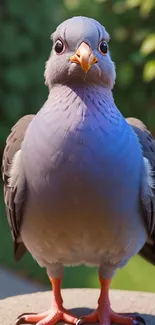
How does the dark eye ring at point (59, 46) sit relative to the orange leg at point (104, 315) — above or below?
above

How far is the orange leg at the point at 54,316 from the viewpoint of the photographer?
2623mm

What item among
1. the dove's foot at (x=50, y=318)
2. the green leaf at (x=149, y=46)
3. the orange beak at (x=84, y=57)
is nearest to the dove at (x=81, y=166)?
the orange beak at (x=84, y=57)

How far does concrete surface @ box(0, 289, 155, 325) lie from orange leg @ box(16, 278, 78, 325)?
0.26 feet

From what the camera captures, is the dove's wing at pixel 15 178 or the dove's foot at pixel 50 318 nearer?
the dove's wing at pixel 15 178

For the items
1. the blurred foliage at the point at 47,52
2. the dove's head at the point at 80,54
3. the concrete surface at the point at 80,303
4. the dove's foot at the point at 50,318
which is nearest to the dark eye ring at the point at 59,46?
the dove's head at the point at 80,54

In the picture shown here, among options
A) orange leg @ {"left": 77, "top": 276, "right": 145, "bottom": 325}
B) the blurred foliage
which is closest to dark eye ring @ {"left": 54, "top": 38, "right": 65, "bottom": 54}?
orange leg @ {"left": 77, "top": 276, "right": 145, "bottom": 325}

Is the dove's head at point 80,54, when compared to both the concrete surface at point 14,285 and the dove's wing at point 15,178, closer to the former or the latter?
the dove's wing at point 15,178

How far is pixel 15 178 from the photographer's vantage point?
2.43 metres

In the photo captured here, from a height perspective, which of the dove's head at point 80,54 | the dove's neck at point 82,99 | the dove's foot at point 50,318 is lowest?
the dove's foot at point 50,318

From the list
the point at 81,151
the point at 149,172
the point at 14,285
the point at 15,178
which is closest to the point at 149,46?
the point at 14,285

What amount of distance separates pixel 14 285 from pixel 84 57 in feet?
11.8

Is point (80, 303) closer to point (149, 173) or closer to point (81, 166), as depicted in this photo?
point (149, 173)

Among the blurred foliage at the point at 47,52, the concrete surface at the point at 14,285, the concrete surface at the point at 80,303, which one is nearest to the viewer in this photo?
the concrete surface at the point at 80,303

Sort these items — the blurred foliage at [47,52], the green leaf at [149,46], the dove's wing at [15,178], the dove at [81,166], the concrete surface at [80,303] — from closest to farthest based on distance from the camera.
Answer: the dove at [81,166] < the dove's wing at [15,178] < the concrete surface at [80,303] < the green leaf at [149,46] < the blurred foliage at [47,52]
